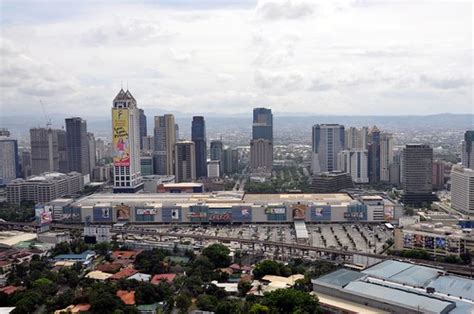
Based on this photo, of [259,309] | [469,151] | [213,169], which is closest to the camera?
[259,309]

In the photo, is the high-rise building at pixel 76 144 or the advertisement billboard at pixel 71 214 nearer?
the advertisement billboard at pixel 71 214

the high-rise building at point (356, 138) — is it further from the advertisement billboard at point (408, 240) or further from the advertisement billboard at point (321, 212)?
the advertisement billboard at point (408, 240)

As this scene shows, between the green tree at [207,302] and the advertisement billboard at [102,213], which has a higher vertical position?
the advertisement billboard at [102,213]

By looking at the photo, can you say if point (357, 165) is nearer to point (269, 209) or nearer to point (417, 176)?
point (417, 176)

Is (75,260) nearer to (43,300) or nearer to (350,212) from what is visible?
(43,300)

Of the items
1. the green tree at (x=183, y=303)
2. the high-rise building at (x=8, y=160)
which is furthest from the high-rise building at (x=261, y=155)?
the green tree at (x=183, y=303)

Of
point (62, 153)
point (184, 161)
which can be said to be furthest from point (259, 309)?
point (62, 153)

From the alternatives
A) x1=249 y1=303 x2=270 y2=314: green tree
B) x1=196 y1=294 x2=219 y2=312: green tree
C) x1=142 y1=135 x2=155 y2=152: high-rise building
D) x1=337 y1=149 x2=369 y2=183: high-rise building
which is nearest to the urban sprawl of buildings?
x1=337 y1=149 x2=369 y2=183: high-rise building
